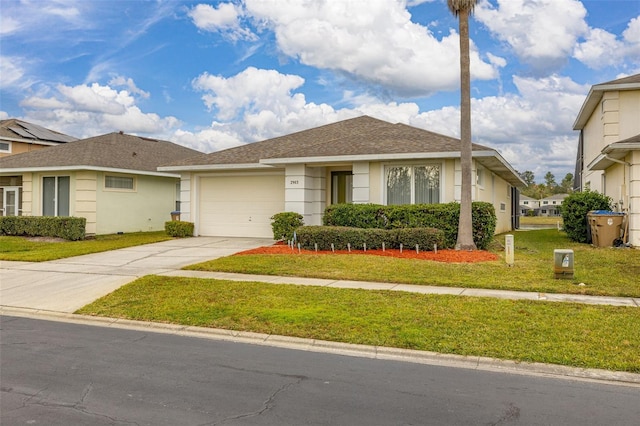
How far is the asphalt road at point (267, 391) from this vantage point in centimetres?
438

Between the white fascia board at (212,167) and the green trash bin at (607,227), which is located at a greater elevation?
the white fascia board at (212,167)

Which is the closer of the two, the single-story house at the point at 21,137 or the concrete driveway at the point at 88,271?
the concrete driveway at the point at 88,271

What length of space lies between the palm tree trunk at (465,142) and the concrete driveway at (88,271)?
24.0 feet

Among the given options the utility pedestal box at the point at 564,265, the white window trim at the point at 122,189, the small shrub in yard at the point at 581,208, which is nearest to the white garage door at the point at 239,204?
the white window trim at the point at 122,189

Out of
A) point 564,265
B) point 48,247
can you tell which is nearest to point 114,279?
point 48,247

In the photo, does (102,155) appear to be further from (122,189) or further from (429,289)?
(429,289)

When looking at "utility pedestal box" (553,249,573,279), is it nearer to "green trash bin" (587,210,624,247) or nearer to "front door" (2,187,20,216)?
"green trash bin" (587,210,624,247)

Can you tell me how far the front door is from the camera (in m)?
24.7

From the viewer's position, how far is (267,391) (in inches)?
197

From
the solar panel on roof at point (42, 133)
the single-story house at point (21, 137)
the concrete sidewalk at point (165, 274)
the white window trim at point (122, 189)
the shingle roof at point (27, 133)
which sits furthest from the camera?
the solar panel on roof at point (42, 133)

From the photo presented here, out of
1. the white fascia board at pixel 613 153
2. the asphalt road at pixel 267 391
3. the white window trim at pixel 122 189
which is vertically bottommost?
the asphalt road at pixel 267 391

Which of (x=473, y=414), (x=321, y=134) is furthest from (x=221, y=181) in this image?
(x=473, y=414)

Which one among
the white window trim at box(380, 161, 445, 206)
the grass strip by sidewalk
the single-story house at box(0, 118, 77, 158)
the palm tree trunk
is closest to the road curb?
the grass strip by sidewalk

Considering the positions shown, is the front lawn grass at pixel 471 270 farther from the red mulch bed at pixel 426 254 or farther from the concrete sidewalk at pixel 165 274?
the red mulch bed at pixel 426 254
